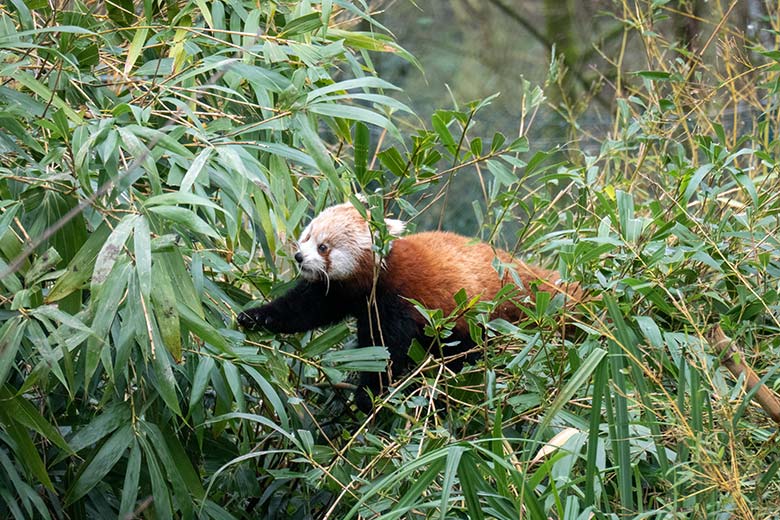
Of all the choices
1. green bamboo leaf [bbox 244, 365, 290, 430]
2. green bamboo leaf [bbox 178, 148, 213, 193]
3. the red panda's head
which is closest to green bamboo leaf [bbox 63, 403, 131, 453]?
green bamboo leaf [bbox 244, 365, 290, 430]

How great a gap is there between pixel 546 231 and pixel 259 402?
1.09m

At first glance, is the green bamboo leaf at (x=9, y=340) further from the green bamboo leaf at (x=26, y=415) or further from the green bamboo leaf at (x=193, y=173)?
the green bamboo leaf at (x=193, y=173)

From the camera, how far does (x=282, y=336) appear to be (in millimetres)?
2473

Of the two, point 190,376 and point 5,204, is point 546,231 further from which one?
point 5,204

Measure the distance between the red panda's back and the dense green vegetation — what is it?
31cm

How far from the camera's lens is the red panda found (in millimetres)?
2588

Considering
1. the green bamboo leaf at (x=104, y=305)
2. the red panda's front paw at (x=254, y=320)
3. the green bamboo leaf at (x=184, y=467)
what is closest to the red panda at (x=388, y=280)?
the red panda's front paw at (x=254, y=320)

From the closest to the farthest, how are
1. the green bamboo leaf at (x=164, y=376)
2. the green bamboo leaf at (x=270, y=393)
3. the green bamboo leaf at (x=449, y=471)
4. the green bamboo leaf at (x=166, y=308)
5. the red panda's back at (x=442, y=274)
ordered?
the green bamboo leaf at (x=449, y=471) < the green bamboo leaf at (x=166, y=308) < the green bamboo leaf at (x=164, y=376) < the green bamboo leaf at (x=270, y=393) < the red panda's back at (x=442, y=274)

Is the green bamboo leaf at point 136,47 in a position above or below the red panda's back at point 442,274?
above

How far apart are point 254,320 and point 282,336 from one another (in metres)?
0.11

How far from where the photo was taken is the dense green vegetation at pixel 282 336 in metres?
1.72

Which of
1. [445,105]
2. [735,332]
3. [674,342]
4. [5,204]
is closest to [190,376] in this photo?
[5,204]

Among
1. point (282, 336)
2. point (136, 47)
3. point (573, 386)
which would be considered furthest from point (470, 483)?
point (136, 47)

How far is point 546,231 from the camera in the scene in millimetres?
3006
